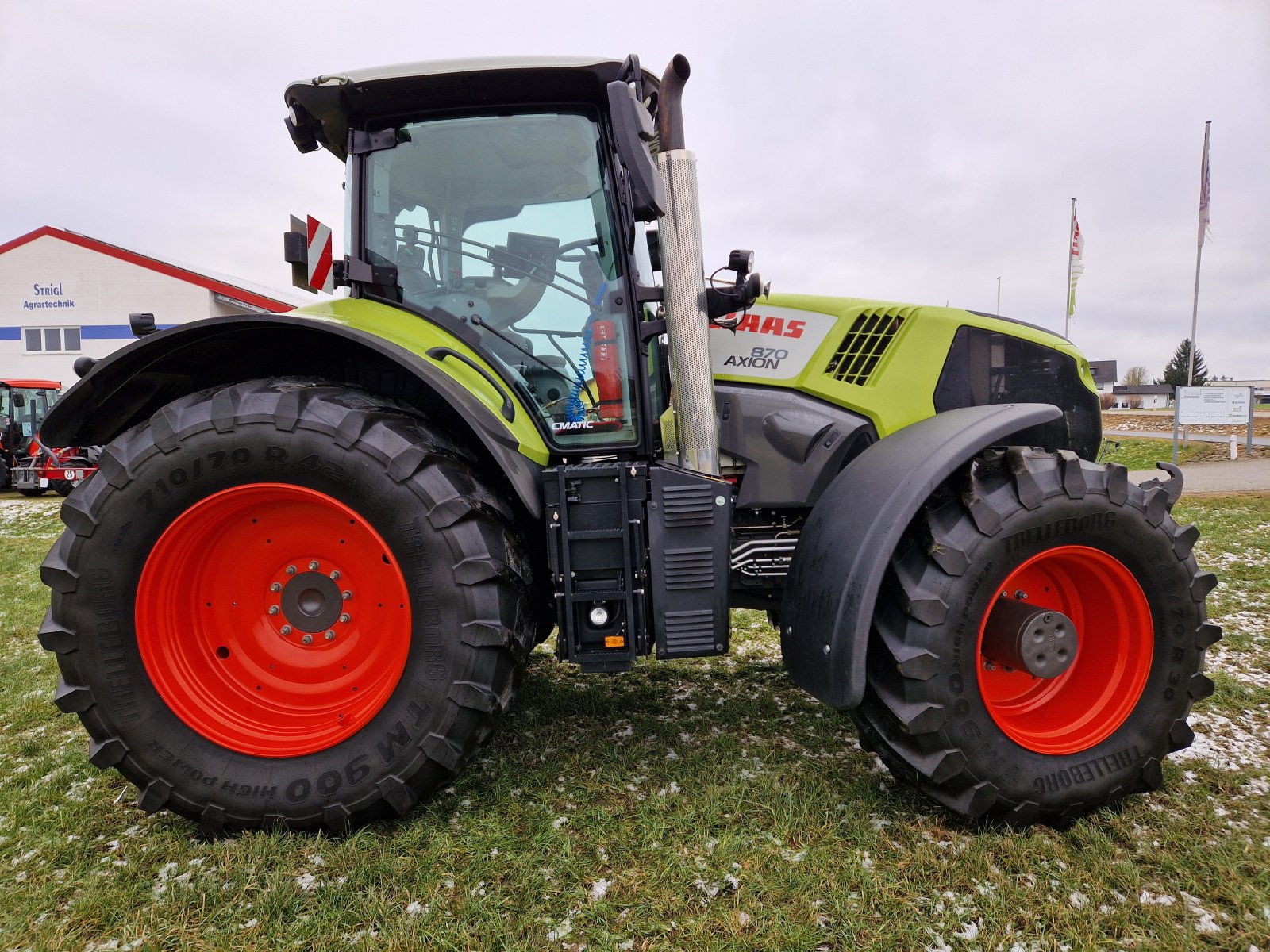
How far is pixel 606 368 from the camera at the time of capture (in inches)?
97.7

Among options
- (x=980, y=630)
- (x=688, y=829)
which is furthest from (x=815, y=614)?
(x=688, y=829)

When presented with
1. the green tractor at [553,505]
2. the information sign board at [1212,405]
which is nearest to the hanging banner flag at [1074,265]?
the information sign board at [1212,405]

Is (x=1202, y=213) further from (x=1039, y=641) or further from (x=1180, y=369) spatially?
(x=1180, y=369)

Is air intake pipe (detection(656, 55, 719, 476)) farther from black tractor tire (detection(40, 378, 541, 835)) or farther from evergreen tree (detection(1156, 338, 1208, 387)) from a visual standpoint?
evergreen tree (detection(1156, 338, 1208, 387))

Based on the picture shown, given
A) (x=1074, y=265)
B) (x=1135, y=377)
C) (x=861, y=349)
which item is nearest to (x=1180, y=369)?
(x=1135, y=377)

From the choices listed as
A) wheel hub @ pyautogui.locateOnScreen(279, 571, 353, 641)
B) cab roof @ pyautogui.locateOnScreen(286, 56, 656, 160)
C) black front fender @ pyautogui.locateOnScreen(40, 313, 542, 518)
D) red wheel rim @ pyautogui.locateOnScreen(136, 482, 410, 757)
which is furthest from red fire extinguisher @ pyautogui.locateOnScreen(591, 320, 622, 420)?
wheel hub @ pyautogui.locateOnScreen(279, 571, 353, 641)

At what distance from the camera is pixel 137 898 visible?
1.86m

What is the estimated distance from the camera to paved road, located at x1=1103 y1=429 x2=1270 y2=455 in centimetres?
1567

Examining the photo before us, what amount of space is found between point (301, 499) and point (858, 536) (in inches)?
66.2

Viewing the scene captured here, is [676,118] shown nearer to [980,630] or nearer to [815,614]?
[815,614]

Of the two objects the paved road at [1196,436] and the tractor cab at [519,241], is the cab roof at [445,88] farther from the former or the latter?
the paved road at [1196,436]

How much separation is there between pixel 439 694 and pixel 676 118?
1941 mm

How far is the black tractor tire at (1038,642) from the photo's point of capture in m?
2.04

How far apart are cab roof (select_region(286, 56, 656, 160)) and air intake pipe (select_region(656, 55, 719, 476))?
257 mm
